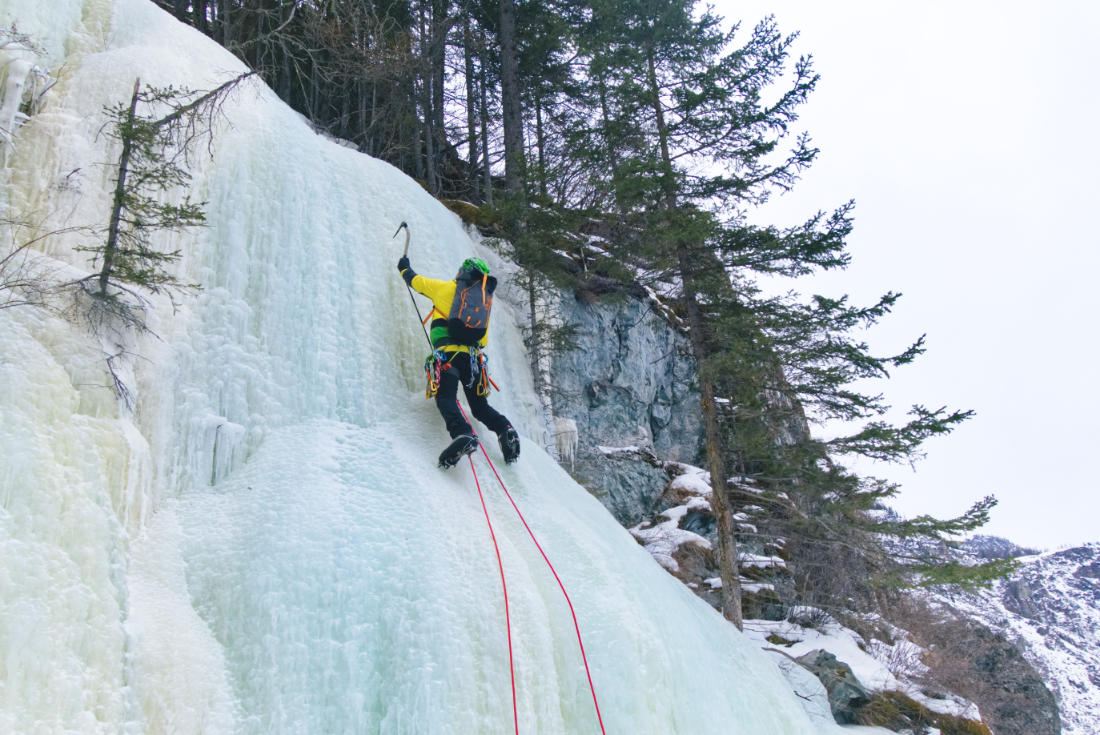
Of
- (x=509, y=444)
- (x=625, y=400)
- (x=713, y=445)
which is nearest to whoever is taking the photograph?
(x=509, y=444)

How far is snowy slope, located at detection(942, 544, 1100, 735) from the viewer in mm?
40288

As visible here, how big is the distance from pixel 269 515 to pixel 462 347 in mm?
2200

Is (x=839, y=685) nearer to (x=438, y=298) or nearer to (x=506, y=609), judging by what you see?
(x=506, y=609)

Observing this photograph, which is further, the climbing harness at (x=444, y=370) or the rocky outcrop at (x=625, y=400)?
the rocky outcrop at (x=625, y=400)

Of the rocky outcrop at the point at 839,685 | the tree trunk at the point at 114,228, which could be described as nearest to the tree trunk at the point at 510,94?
the tree trunk at the point at 114,228

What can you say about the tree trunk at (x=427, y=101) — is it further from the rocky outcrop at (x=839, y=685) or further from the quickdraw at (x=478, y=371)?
the rocky outcrop at (x=839, y=685)

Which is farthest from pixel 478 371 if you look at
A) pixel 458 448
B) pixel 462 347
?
pixel 458 448

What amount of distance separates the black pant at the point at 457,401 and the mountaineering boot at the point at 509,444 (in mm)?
59

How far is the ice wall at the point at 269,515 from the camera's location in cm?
367

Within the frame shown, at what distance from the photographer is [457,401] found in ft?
19.8

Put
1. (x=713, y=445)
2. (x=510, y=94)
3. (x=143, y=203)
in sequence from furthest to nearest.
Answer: (x=510, y=94) → (x=713, y=445) → (x=143, y=203)

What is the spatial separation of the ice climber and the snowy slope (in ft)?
115

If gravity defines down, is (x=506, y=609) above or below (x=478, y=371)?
below

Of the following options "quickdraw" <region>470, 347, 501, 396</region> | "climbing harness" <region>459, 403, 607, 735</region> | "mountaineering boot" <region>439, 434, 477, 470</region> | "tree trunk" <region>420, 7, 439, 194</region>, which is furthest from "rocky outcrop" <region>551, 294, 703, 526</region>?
"mountaineering boot" <region>439, 434, 477, 470</region>
